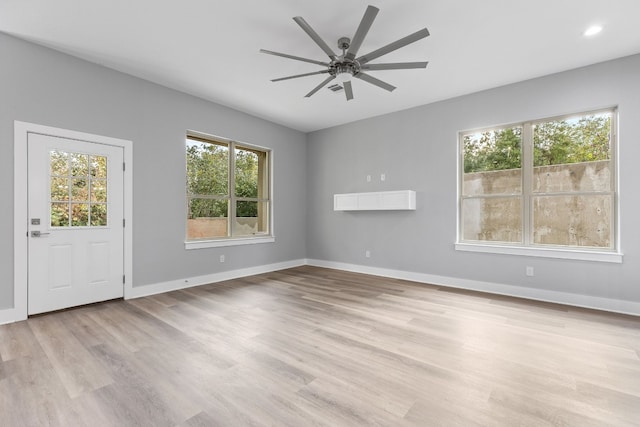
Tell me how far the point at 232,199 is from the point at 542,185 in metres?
Answer: 4.93

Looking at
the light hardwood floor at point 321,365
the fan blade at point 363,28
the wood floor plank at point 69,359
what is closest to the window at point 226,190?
the light hardwood floor at point 321,365

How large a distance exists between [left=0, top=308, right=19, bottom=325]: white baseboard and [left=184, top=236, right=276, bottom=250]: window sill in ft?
6.40

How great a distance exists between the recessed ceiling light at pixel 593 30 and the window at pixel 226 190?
16.2 ft

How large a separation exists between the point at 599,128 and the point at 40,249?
6.95m

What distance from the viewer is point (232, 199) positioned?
5363mm

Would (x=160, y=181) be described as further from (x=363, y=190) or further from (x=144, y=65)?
(x=363, y=190)

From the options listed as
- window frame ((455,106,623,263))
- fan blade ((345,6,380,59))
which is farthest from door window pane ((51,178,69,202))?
window frame ((455,106,623,263))

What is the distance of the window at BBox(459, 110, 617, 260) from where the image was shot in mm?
3707

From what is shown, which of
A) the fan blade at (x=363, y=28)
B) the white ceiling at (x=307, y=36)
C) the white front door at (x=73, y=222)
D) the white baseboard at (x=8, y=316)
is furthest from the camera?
the white front door at (x=73, y=222)

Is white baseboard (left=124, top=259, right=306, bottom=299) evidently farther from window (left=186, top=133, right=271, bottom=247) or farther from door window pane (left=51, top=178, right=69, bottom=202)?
door window pane (left=51, top=178, right=69, bottom=202)

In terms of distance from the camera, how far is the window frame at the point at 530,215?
11.7ft

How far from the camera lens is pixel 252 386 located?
6.37ft

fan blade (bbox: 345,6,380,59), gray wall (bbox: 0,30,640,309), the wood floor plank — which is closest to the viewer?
the wood floor plank

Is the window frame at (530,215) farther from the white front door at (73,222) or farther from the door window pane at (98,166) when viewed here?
the door window pane at (98,166)
